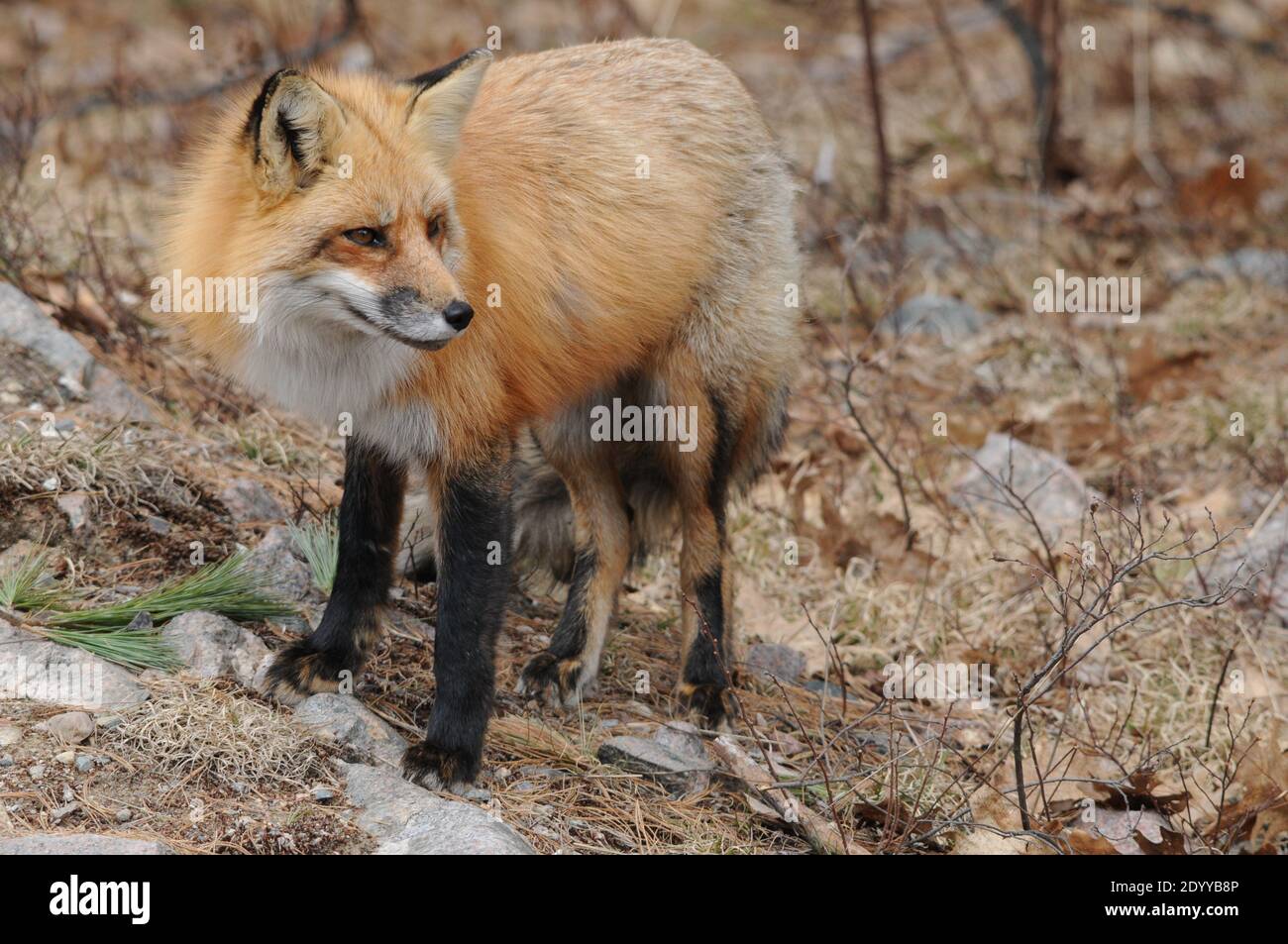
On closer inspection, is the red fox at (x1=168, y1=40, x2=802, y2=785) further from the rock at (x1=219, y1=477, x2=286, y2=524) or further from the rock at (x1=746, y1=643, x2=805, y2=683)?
the rock at (x1=219, y1=477, x2=286, y2=524)

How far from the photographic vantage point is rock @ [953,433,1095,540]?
6.32m

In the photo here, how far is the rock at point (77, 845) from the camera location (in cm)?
316

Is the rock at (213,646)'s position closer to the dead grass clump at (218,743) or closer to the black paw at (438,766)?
the dead grass clump at (218,743)

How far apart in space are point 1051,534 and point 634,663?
2214 mm

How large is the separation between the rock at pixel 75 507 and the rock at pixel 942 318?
5005 millimetres

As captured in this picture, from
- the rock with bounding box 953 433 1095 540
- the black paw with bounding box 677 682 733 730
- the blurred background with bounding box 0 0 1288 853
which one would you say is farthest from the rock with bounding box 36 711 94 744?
the rock with bounding box 953 433 1095 540

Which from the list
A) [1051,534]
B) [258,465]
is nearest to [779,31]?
[1051,534]

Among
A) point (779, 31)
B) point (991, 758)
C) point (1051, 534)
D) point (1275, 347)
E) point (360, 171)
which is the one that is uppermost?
point (779, 31)

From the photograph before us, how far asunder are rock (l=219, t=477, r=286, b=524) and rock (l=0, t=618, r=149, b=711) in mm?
1075

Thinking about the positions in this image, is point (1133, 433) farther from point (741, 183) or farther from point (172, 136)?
point (172, 136)

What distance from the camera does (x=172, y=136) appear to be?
28.6ft
